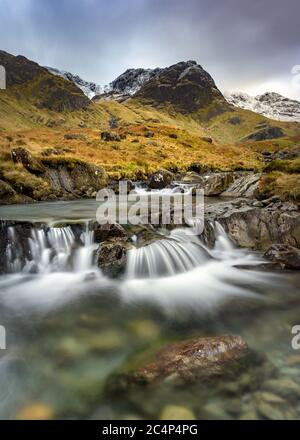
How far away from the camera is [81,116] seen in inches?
5285

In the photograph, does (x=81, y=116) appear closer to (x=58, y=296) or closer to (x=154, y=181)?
(x=154, y=181)

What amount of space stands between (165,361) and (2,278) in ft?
24.4

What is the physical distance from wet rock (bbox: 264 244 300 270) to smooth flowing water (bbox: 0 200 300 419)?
1.62 ft

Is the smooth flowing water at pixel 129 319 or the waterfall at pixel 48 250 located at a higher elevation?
the waterfall at pixel 48 250

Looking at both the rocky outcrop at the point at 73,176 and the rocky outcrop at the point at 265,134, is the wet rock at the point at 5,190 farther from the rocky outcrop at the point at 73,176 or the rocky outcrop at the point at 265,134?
the rocky outcrop at the point at 265,134

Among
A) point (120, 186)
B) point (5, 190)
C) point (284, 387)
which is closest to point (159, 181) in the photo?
point (120, 186)

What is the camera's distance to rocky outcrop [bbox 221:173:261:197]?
846 inches

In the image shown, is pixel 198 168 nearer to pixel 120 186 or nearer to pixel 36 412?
pixel 120 186

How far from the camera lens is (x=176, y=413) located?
16.2ft

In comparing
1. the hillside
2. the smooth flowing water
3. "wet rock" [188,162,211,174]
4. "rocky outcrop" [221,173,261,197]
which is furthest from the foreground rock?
"wet rock" [188,162,211,174]

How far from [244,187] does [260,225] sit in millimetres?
9182

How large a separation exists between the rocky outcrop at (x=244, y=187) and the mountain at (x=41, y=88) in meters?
125

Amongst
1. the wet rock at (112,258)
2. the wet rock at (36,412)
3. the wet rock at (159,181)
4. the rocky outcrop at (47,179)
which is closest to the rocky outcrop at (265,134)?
the wet rock at (159,181)

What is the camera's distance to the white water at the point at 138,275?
9.49 meters
